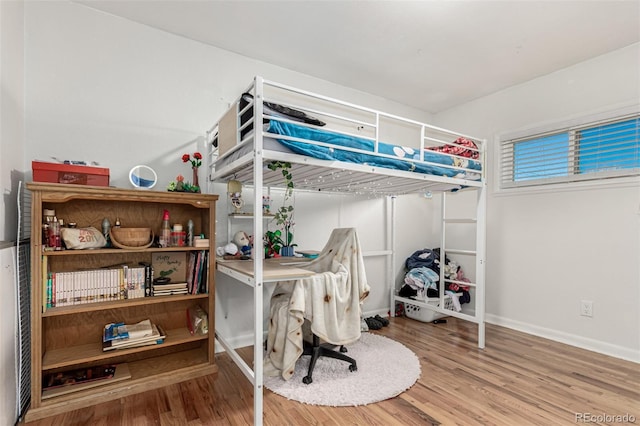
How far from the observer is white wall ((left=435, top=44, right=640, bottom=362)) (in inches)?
101

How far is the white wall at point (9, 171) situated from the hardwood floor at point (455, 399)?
337mm

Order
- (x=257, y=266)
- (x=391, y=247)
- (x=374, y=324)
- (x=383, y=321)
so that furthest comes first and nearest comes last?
(x=391, y=247) < (x=383, y=321) < (x=374, y=324) < (x=257, y=266)

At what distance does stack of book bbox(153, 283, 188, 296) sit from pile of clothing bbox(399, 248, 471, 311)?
2.35 m

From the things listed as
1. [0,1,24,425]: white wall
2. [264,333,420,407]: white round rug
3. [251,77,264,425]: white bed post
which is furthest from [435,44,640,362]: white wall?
[0,1,24,425]: white wall

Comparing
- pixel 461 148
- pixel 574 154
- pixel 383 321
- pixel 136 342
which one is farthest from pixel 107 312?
pixel 574 154

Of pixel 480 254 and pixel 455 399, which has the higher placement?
pixel 480 254

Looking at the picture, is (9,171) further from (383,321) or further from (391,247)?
(391,247)

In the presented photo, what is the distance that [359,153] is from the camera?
2.04 meters

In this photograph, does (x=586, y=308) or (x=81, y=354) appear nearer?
(x=81, y=354)

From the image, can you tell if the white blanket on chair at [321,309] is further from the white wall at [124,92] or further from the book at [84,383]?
the book at [84,383]

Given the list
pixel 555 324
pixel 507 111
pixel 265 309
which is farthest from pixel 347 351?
pixel 507 111

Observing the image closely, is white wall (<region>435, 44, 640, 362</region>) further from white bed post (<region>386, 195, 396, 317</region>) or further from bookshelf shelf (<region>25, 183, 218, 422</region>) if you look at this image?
bookshelf shelf (<region>25, 183, 218, 422</region>)

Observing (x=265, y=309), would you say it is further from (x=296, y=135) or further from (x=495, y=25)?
(x=495, y=25)
